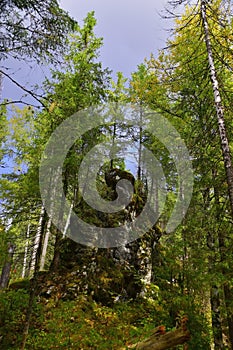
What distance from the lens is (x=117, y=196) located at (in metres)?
13.0

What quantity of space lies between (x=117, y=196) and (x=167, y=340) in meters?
8.15

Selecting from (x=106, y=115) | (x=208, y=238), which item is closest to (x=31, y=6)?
(x=208, y=238)

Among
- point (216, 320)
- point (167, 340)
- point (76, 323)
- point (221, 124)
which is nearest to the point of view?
point (167, 340)

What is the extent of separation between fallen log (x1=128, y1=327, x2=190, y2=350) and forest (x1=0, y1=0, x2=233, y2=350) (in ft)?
0.07

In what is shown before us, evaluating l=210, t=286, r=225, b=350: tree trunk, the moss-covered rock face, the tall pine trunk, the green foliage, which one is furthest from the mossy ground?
the green foliage

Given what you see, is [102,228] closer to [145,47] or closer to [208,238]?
[208,238]

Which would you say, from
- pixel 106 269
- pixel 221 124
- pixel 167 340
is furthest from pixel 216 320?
pixel 221 124

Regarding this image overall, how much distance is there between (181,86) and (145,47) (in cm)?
367

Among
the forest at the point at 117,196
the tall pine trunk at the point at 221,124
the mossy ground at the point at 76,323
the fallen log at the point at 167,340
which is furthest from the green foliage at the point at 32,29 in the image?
the mossy ground at the point at 76,323

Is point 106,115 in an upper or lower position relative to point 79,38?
lower

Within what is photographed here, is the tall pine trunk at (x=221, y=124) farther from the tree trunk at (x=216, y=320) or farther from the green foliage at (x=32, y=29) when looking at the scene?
the green foliage at (x=32, y=29)

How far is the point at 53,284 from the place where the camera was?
10.4 meters

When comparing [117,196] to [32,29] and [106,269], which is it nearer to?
[106,269]

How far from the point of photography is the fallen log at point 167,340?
5.10m
